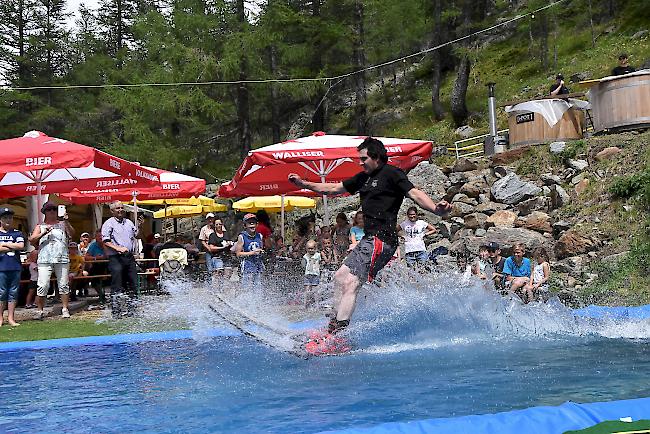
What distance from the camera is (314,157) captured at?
1136 cm

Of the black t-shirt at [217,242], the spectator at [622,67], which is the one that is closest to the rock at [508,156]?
the spectator at [622,67]

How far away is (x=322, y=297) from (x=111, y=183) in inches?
241

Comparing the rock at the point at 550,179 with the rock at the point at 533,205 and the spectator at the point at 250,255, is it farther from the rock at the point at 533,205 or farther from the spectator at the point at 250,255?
the spectator at the point at 250,255

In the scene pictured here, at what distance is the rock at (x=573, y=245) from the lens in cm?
1284

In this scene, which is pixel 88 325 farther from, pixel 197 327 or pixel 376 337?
pixel 376 337

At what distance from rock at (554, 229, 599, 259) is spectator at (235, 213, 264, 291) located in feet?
17.3

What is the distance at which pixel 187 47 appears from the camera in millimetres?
28422

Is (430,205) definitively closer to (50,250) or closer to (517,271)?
(517,271)

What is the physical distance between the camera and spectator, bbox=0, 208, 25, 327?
9961mm

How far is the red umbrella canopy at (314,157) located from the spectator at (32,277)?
3655mm

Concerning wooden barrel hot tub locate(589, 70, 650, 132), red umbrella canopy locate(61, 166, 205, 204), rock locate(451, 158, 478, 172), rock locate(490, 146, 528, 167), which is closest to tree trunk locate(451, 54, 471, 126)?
rock locate(451, 158, 478, 172)

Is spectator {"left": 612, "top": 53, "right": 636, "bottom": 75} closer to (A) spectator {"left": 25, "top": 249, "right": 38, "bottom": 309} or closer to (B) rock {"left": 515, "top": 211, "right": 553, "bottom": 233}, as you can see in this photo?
(B) rock {"left": 515, "top": 211, "right": 553, "bottom": 233}

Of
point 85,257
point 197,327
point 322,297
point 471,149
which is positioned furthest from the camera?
point 471,149

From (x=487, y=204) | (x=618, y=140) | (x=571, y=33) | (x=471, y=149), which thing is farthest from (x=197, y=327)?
(x=571, y=33)
